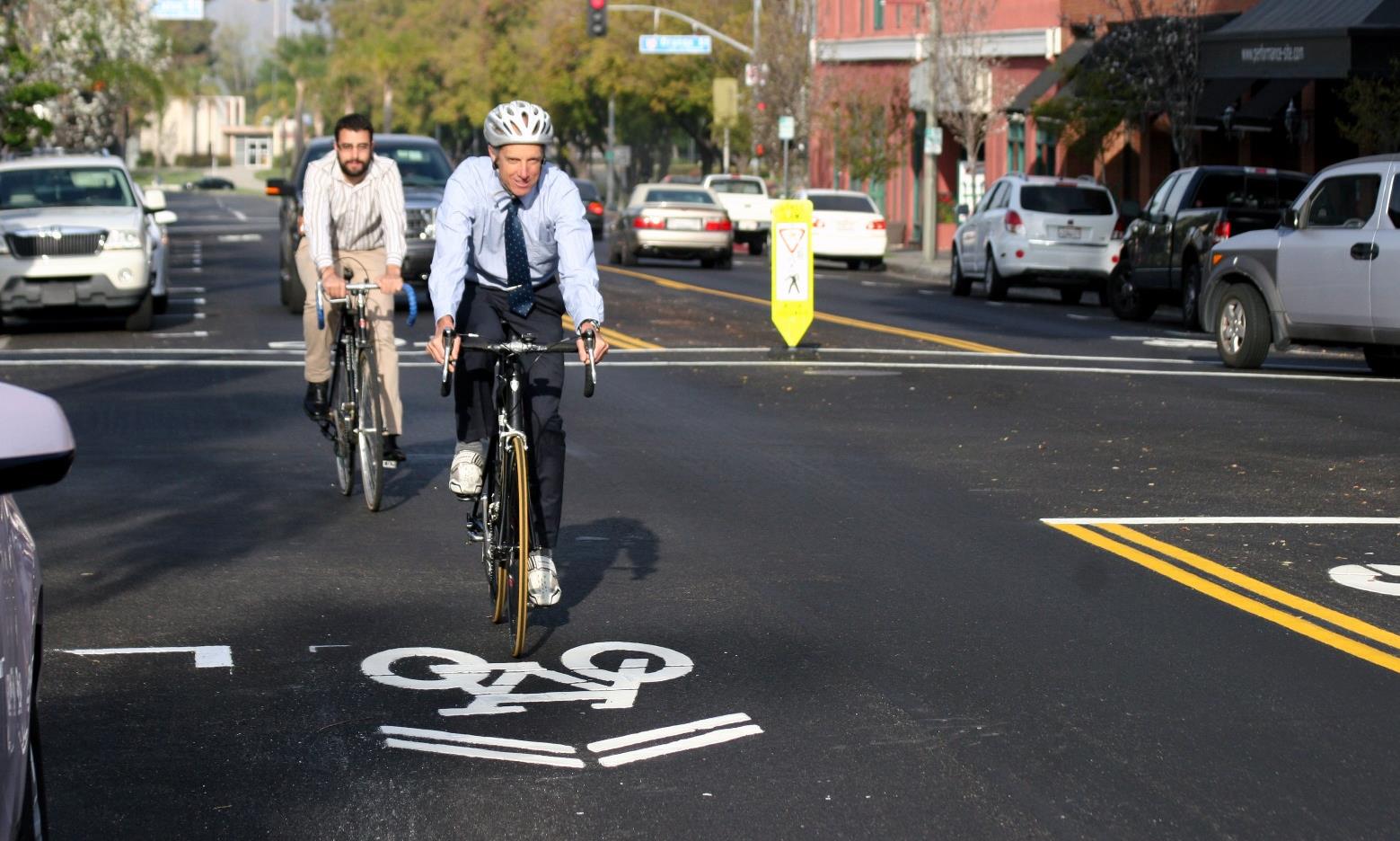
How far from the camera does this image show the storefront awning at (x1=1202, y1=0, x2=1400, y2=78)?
29.5 m

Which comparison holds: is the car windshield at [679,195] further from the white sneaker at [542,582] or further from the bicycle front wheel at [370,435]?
the white sneaker at [542,582]

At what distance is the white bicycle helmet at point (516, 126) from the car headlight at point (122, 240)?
15242mm

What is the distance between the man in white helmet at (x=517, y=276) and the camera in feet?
25.1

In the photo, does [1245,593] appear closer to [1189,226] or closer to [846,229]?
[1189,226]

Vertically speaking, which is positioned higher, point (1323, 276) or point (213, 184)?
point (213, 184)

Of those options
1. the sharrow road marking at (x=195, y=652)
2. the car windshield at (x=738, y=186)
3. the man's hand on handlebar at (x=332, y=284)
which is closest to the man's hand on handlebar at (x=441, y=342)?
the sharrow road marking at (x=195, y=652)

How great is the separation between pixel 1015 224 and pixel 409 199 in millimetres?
10162

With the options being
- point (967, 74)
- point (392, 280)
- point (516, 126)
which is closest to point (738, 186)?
point (967, 74)

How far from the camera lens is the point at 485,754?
20.3 ft

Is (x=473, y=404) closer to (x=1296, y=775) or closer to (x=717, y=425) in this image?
(x=1296, y=775)

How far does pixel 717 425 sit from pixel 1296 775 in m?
8.75

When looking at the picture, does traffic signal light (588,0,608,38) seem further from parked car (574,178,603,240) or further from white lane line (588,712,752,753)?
white lane line (588,712,752,753)

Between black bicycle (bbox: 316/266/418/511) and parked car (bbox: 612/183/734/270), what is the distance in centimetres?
2688

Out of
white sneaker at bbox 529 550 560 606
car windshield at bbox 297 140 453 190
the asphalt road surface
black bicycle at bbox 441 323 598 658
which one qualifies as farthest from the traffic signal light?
white sneaker at bbox 529 550 560 606
